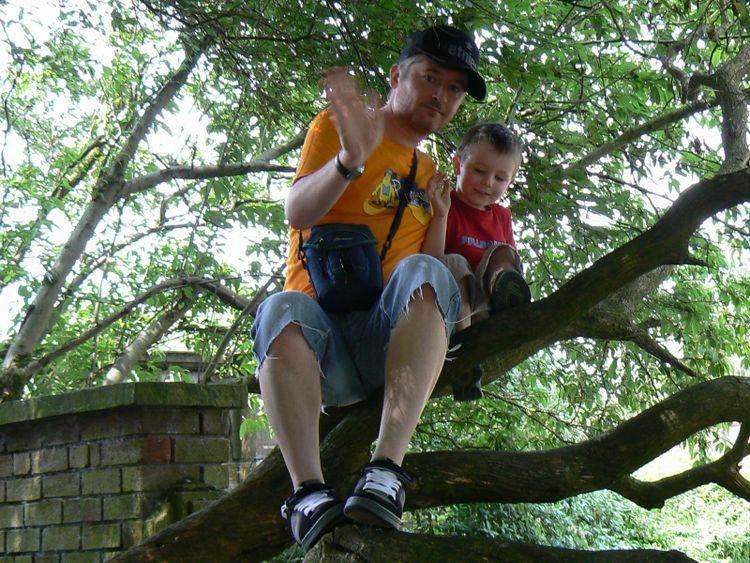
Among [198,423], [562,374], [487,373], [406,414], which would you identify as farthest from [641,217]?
[406,414]

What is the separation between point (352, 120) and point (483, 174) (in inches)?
31.4

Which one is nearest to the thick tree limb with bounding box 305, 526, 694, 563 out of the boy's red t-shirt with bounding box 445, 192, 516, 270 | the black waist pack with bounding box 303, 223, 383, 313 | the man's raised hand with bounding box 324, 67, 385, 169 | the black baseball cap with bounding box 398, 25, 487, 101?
the black waist pack with bounding box 303, 223, 383, 313

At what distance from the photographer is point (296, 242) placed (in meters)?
2.43

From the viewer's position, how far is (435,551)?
1.81 metres

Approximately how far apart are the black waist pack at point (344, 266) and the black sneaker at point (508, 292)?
1.38ft

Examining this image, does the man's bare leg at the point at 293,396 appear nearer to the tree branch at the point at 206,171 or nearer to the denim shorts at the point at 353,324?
the denim shorts at the point at 353,324

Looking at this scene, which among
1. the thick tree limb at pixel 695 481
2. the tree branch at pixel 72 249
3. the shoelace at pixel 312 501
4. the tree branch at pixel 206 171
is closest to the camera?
the shoelace at pixel 312 501

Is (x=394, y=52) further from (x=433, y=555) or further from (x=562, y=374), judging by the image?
(x=562, y=374)

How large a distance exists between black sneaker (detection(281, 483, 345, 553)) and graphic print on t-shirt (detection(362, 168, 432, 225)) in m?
0.83

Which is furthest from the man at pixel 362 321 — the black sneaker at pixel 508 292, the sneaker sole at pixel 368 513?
the black sneaker at pixel 508 292

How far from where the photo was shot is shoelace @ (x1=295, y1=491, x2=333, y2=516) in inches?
74.9

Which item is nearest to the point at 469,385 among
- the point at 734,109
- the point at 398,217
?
the point at 398,217

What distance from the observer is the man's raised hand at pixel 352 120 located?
2.02m

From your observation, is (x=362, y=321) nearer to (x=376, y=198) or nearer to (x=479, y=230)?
(x=376, y=198)
